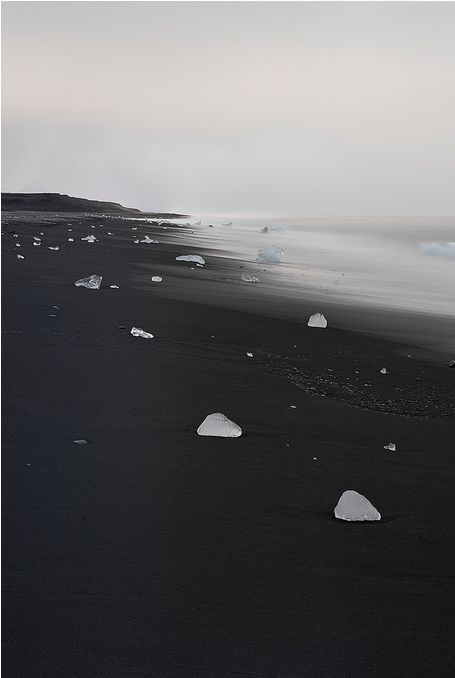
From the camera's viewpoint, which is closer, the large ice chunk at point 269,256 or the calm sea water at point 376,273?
the calm sea water at point 376,273

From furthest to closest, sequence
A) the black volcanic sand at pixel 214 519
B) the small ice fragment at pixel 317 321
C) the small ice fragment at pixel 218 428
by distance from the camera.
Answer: the small ice fragment at pixel 317 321 < the small ice fragment at pixel 218 428 < the black volcanic sand at pixel 214 519

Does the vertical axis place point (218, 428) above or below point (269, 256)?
below

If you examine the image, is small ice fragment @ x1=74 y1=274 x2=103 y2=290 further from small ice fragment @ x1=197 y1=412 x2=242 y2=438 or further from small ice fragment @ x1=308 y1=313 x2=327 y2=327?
small ice fragment @ x1=197 y1=412 x2=242 y2=438

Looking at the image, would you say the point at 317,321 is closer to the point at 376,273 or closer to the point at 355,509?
the point at 355,509

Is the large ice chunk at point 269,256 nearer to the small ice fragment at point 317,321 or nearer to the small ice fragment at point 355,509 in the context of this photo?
the small ice fragment at point 317,321

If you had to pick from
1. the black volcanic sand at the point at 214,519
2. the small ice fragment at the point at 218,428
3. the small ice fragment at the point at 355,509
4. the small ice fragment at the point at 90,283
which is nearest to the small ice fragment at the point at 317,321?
the black volcanic sand at the point at 214,519

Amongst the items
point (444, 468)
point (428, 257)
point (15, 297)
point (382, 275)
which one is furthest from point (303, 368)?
point (428, 257)

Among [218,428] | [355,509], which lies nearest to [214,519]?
[355,509]
